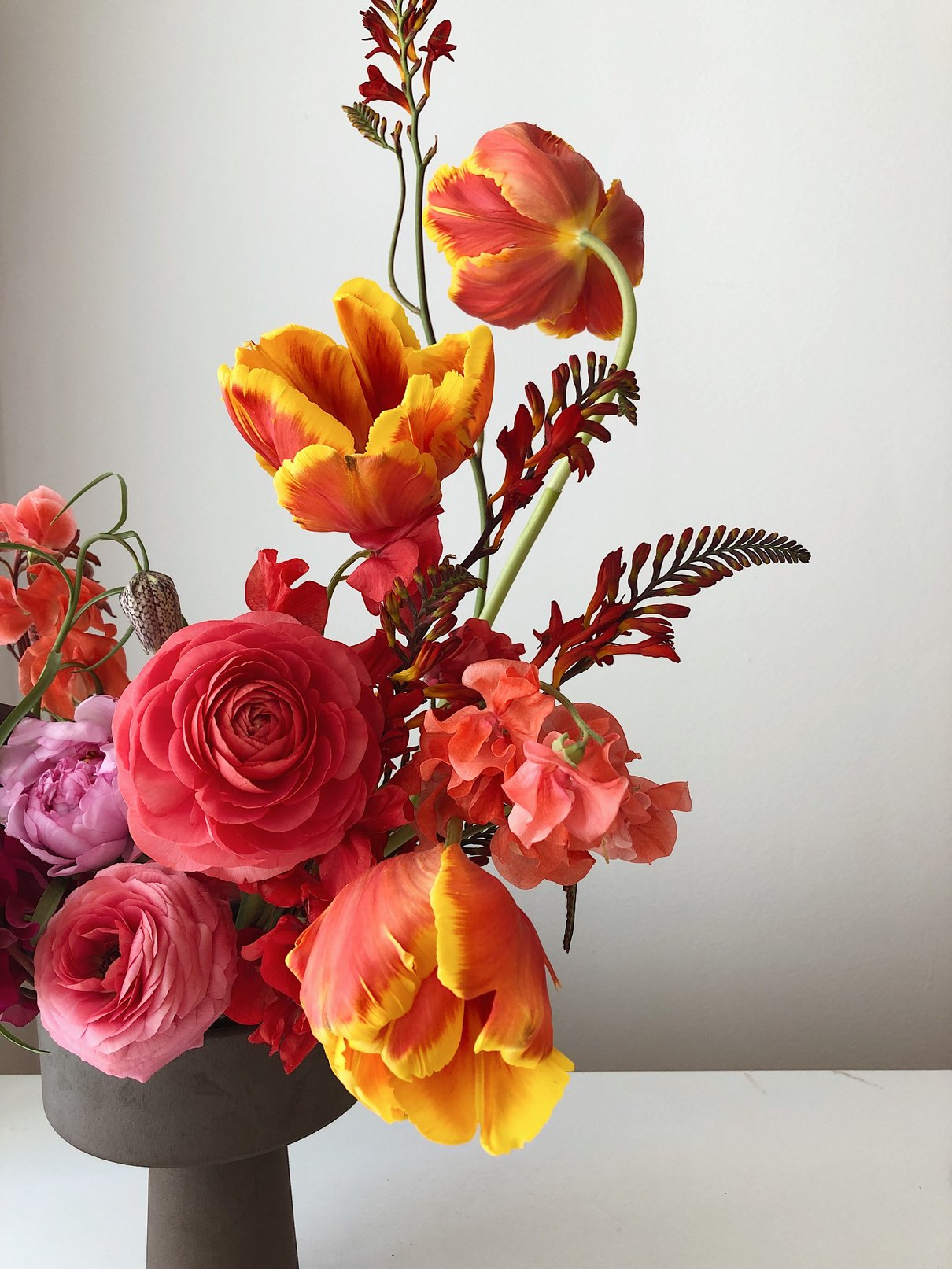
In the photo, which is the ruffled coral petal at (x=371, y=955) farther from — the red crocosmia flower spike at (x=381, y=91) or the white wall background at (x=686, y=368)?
the white wall background at (x=686, y=368)

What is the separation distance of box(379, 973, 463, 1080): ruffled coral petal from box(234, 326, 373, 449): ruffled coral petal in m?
0.20

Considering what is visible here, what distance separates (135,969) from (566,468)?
0.24 meters

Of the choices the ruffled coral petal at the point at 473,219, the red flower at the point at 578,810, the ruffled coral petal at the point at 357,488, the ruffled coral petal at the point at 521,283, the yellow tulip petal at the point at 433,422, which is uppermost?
the ruffled coral petal at the point at 473,219

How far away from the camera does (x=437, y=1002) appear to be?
32 cm

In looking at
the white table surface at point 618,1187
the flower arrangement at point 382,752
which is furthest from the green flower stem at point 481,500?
the white table surface at point 618,1187

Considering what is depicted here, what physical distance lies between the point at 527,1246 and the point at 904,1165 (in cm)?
29

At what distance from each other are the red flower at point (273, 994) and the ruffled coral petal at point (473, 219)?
10.3 inches

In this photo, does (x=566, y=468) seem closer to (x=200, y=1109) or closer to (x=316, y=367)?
(x=316, y=367)

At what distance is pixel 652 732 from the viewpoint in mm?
977

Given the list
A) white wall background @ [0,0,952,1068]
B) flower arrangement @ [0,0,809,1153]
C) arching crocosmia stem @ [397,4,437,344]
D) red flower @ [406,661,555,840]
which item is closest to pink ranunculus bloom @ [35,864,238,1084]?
flower arrangement @ [0,0,809,1153]

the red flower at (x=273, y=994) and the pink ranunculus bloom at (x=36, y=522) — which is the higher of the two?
the pink ranunculus bloom at (x=36, y=522)

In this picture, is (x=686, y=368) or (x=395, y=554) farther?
(x=686, y=368)

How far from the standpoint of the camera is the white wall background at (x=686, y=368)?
0.91 m

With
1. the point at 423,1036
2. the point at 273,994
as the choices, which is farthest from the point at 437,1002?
the point at 273,994
